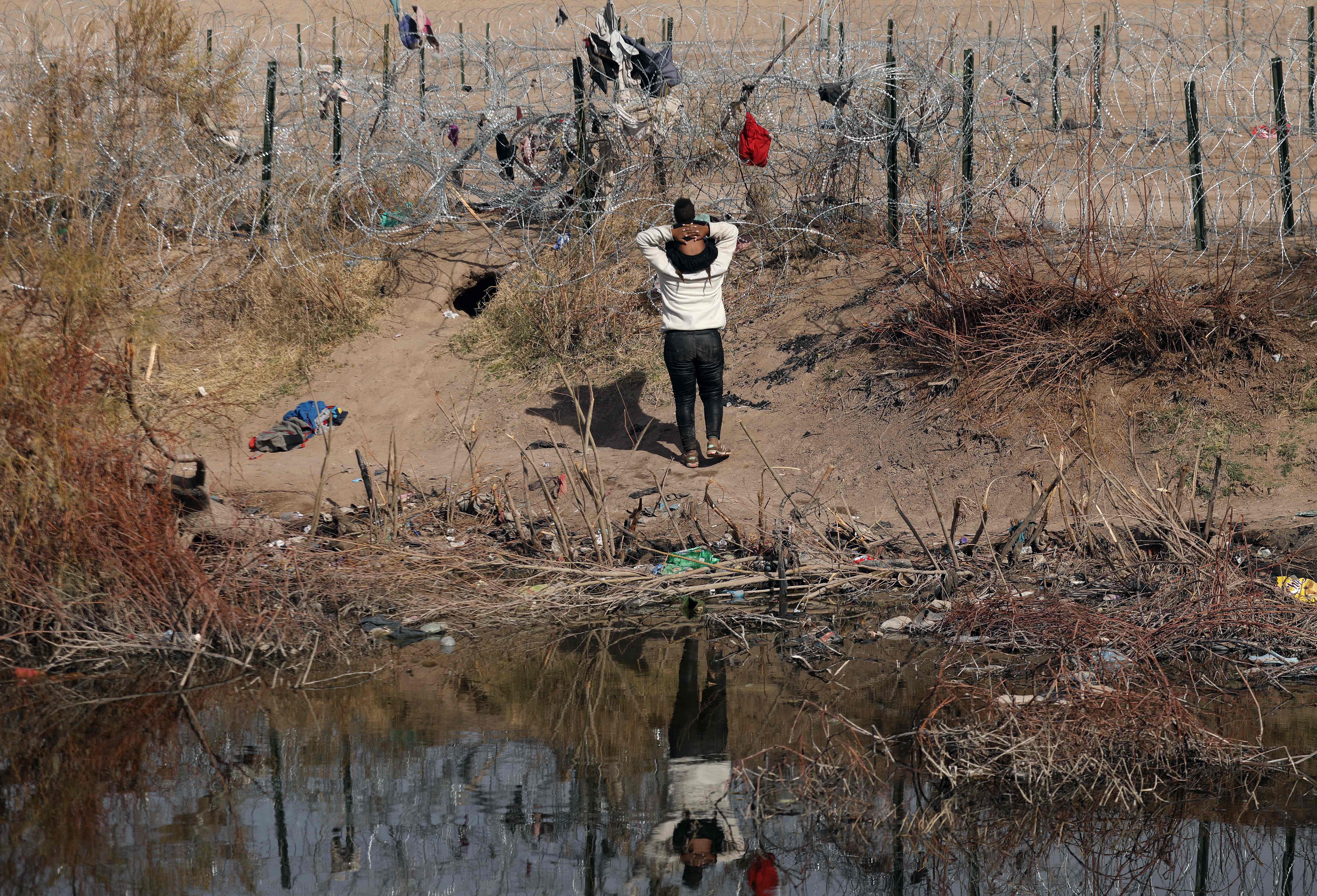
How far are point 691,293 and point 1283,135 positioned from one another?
4.17 metres

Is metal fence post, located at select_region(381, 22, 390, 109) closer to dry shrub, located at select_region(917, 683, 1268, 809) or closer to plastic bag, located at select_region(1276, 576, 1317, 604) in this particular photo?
plastic bag, located at select_region(1276, 576, 1317, 604)

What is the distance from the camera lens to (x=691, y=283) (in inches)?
287

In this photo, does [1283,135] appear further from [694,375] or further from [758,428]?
[694,375]

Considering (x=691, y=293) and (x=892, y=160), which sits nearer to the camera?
(x=691, y=293)

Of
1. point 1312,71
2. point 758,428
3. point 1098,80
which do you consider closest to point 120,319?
point 758,428

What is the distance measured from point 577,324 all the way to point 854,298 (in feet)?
6.97

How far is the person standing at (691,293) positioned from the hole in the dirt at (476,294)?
11.9ft

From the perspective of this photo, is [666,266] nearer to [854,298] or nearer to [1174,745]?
[854,298]

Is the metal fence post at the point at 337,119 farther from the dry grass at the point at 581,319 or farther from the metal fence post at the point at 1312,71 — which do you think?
the metal fence post at the point at 1312,71

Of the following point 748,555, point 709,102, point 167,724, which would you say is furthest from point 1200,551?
point 709,102

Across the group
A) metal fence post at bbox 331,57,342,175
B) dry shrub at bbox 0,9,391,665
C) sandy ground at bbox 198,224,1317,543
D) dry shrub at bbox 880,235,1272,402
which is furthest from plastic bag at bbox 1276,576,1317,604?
metal fence post at bbox 331,57,342,175

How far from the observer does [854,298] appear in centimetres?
945

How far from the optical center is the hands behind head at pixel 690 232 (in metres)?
7.20

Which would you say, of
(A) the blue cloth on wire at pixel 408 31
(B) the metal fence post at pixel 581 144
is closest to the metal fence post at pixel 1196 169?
(B) the metal fence post at pixel 581 144
